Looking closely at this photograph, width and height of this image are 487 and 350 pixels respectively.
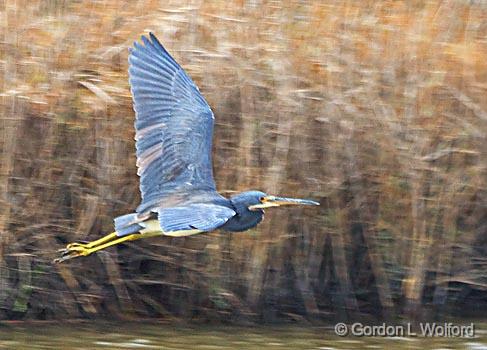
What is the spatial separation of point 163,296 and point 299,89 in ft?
4.20

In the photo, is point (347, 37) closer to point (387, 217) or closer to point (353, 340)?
point (387, 217)

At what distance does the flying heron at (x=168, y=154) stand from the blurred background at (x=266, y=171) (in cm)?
Result: 38

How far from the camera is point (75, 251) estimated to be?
529 cm

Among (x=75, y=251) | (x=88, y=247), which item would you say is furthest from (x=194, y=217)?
(x=75, y=251)

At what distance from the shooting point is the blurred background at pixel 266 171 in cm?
548

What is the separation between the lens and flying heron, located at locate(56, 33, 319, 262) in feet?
15.9

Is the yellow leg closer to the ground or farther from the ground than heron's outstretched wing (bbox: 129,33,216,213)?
closer to the ground

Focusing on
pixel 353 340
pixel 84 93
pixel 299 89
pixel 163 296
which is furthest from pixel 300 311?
pixel 84 93

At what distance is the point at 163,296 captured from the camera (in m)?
5.61

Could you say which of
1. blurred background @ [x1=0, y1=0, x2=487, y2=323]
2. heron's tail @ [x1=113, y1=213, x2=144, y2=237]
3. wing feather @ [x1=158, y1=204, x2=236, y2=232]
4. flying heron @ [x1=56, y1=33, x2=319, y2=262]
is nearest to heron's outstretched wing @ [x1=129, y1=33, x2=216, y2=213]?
flying heron @ [x1=56, y1=33, x2=319, y2=262]

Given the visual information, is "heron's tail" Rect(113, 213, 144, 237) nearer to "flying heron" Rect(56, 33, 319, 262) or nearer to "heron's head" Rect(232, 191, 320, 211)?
"flying heron" Rect(56, 33, 319, 262)

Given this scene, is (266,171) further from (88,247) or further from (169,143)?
(88,247)

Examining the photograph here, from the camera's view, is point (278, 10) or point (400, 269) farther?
point (278, 10)

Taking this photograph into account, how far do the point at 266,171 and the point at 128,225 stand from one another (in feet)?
3.33
